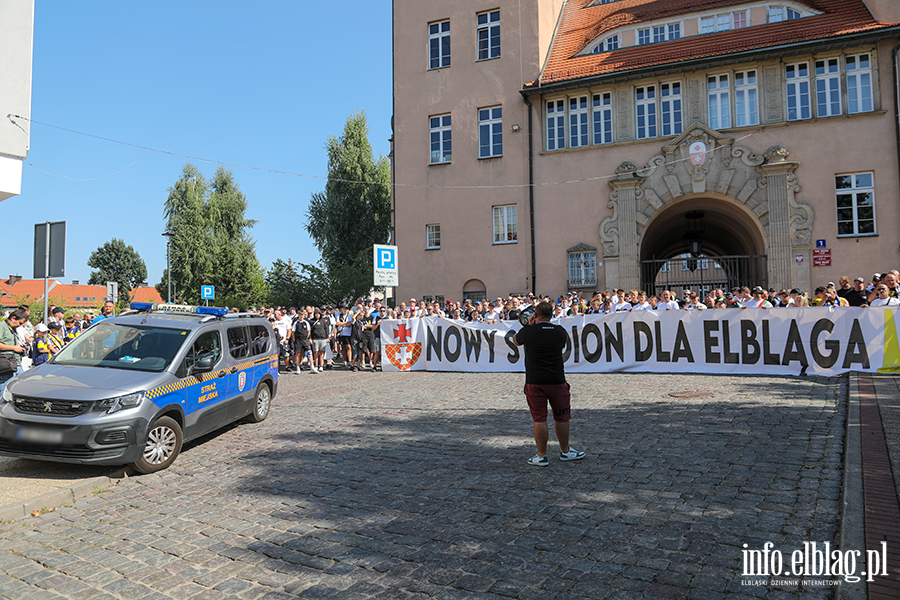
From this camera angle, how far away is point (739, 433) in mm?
7793

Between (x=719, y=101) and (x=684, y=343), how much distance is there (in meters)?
12.9

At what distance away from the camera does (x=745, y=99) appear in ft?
74.2

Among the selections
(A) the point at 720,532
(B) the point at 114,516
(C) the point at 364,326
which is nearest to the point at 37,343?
(B) the point at 114,516

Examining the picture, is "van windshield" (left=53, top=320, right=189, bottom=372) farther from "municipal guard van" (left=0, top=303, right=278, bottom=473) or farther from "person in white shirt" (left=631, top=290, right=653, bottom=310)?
"person in white shirt" (left=631, top=290, right=653, bottom=310)

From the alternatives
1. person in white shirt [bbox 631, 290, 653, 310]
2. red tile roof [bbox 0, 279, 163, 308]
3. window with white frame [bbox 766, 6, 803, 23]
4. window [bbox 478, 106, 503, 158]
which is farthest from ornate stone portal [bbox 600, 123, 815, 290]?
red tile roof [bbox 0, 279, 163, 308]

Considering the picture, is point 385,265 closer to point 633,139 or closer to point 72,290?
point 633,139

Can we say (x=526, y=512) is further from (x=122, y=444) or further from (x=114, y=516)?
(x=122, y=444)

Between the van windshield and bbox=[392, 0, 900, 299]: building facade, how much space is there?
17766mm

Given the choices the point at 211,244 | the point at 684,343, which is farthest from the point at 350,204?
the point at 684,343

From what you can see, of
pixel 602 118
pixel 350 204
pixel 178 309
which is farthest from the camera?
pixel 350 204

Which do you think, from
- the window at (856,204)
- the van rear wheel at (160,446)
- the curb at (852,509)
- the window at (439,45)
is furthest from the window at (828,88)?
the van rear wheel at (160,446)

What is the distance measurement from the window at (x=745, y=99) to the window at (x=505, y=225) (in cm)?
915

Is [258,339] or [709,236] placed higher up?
[709,236]

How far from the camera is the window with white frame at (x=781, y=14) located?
77.3ft
